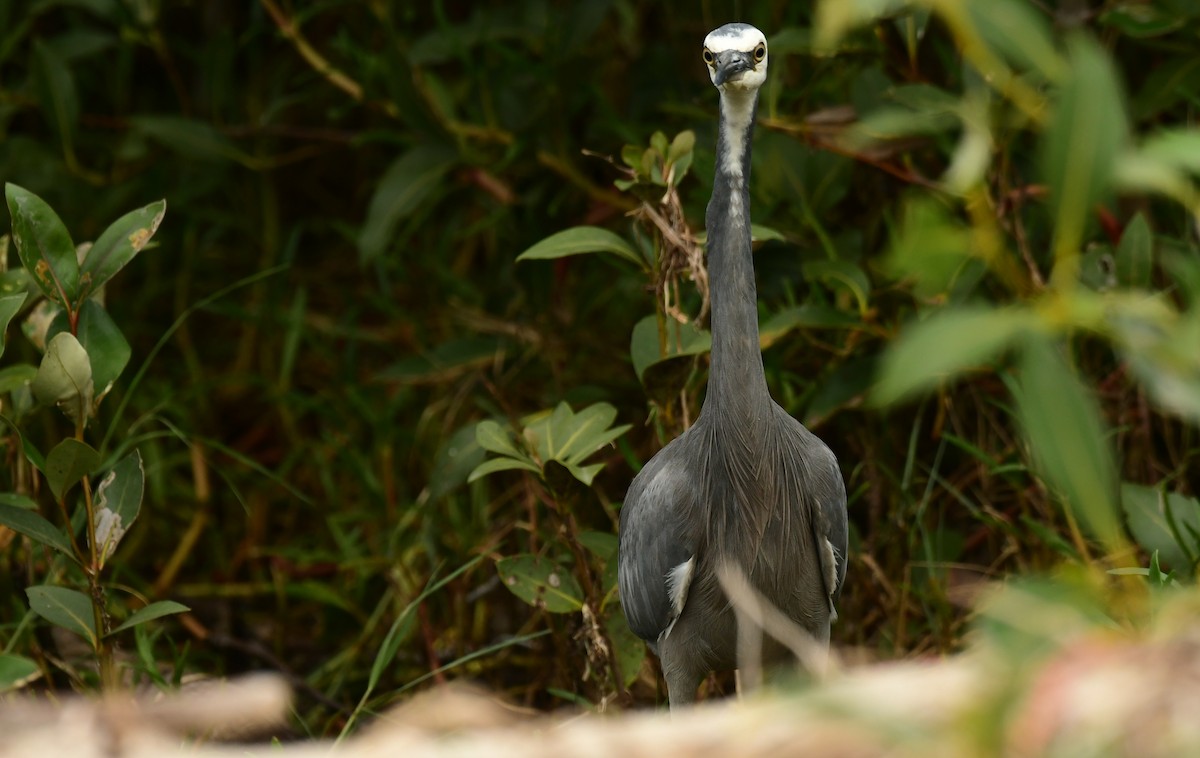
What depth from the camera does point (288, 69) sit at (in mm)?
4820

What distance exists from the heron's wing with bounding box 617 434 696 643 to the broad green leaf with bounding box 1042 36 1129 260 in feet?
4.98

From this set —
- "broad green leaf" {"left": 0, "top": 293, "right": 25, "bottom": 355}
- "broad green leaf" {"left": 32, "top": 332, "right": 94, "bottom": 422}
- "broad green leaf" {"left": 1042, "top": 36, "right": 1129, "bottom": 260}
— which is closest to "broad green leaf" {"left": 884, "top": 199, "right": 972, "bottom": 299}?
"broad green leaf" {"left": 1042, "top": 36, "right": 1129, "bottom": 260}

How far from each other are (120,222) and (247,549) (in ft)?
5.95

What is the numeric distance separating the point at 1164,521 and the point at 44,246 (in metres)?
2.24

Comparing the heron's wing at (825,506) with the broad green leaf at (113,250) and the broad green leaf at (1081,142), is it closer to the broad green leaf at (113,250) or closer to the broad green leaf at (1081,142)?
the broad green leaf at (113,250)

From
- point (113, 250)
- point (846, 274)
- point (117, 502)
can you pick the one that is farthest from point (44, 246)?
point (846, 274)

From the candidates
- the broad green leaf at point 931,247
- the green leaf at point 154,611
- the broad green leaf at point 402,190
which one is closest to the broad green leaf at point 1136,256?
the broad green leaf at point 402,190

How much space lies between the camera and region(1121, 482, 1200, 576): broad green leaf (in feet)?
8.98

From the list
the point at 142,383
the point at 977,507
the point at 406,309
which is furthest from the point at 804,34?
the point at 142,383

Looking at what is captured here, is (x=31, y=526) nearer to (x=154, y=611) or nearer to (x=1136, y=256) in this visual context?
(x=154, y=611)

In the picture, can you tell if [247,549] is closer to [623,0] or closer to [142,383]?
[142,383]

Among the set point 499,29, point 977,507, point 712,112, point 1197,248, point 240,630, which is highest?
point 499,29

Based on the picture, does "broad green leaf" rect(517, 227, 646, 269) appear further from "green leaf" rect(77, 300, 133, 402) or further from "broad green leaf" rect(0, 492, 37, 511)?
"broad green leaf" rect(0, 492, 37, 511)

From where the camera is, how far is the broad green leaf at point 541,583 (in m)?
2.81
